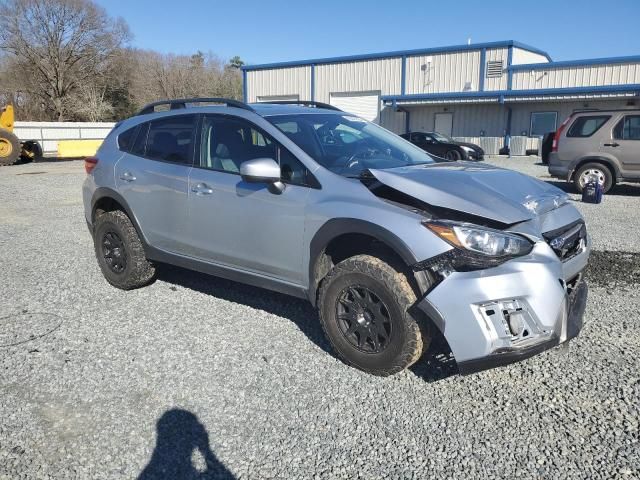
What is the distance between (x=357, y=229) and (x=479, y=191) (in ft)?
2.59

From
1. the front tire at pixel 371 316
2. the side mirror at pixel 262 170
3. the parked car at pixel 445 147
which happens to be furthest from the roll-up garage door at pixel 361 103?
the front tire at pixel 371 316

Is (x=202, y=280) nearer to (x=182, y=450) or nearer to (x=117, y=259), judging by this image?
(x=117, y=259)

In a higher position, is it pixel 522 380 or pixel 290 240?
pixel 290 240

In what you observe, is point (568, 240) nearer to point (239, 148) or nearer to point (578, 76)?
point (239, 148)

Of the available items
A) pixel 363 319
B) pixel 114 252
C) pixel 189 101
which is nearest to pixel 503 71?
pixel 189 101

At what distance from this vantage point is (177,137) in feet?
15.9

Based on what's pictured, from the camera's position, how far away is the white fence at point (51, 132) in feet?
88.6

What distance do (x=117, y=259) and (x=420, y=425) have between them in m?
3.58

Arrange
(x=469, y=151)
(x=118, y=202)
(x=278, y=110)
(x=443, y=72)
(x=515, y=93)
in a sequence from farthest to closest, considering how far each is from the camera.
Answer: (x=443, y=72)
(x=515, y=93)
(x=469, y=151)
(x=118, y=202)
(x=278, y=110)

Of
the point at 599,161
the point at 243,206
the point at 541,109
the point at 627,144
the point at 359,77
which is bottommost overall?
the point at 599,161

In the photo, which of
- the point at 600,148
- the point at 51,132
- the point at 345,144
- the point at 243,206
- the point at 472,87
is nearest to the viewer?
the point at 243,206

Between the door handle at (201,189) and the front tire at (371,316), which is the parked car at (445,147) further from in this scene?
the front tire at (371,316)

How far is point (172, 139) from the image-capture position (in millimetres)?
4895

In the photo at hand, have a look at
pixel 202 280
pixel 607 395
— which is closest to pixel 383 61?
pixel 202 280
